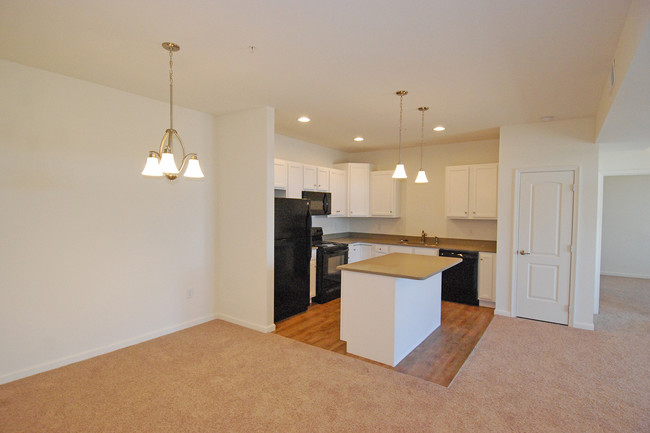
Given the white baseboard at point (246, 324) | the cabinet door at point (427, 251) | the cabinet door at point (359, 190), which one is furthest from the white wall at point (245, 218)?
the cabinet door at point (427, 251)

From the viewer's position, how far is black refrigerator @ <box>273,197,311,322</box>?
420 centimetres

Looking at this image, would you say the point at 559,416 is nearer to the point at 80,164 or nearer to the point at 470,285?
the point at 470,285

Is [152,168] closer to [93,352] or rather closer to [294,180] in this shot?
[93,352]

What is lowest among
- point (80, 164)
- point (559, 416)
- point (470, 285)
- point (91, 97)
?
point (559, 416)

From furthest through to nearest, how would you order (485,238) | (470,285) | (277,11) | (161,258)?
(485,238), (470,285), (161,258), (277,11)

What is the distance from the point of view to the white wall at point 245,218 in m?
3.89

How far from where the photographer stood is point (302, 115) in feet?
13.7

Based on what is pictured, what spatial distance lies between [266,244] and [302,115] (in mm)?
1689

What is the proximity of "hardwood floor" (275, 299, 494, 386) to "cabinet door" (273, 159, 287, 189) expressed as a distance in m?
1.86

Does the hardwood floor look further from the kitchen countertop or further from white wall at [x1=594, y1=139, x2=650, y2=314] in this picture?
white wall at [x1=594, y1=139, x2=650, y2=314]

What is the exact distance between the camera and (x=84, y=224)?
124 inches

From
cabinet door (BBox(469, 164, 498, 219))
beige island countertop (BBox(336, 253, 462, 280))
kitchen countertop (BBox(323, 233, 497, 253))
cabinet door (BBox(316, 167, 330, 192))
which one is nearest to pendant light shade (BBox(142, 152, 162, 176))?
beige island countertop (BBox(336, 253, 462, 280))

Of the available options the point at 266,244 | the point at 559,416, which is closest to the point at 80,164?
the point at 266,244

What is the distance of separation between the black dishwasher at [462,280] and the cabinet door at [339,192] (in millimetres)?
1901
